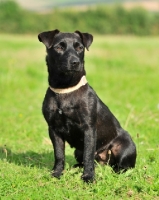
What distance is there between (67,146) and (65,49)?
2.73 meters

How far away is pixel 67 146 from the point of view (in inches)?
315

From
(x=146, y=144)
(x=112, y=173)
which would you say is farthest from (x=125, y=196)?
(x=146, y=144)

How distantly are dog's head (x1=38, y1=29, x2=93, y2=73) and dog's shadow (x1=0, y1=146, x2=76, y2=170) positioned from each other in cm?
Answer: 151

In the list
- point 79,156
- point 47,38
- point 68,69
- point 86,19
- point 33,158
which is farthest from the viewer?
point 86,19

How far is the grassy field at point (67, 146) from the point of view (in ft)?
17.3

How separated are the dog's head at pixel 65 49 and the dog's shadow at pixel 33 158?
4.96ft

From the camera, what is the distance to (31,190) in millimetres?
5211

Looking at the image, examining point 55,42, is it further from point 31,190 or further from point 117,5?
point 117,5

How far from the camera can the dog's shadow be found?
6445mm

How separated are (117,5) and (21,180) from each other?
53628mm

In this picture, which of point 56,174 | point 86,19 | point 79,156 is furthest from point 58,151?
point 86,19

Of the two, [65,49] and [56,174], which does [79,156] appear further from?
[65,49]

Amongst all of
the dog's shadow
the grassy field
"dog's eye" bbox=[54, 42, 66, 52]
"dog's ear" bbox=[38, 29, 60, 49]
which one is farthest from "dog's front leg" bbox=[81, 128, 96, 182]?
"dog's ear" bbox=[38, 29, 60, 49]

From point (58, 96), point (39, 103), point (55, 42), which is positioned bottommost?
point (39, 103)
